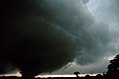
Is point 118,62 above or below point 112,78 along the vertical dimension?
above

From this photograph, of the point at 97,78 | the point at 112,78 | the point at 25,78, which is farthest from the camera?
the point at 25,78

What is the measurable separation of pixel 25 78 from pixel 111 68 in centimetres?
6069

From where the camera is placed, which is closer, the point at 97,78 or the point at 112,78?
the point at 112,78

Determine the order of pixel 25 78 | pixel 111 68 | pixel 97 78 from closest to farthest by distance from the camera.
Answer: pixel 97 78, pixel 111 68, pixel 25 78

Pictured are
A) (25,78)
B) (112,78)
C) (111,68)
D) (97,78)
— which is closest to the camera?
(112,78)

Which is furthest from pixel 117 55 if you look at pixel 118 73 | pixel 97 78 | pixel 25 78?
pixel 25 78

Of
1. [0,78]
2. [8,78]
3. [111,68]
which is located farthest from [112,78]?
[0,78]

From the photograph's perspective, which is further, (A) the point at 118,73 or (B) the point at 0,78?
(B) the point at 0,78

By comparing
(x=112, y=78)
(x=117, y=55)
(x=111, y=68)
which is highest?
(x=117, y=55)

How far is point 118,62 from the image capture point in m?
128

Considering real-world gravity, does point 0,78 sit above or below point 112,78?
above

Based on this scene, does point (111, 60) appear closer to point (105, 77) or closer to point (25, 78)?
point (105, 77)

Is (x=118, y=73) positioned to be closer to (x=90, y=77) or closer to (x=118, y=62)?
(x=118, y=62)

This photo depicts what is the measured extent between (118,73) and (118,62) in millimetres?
10122
